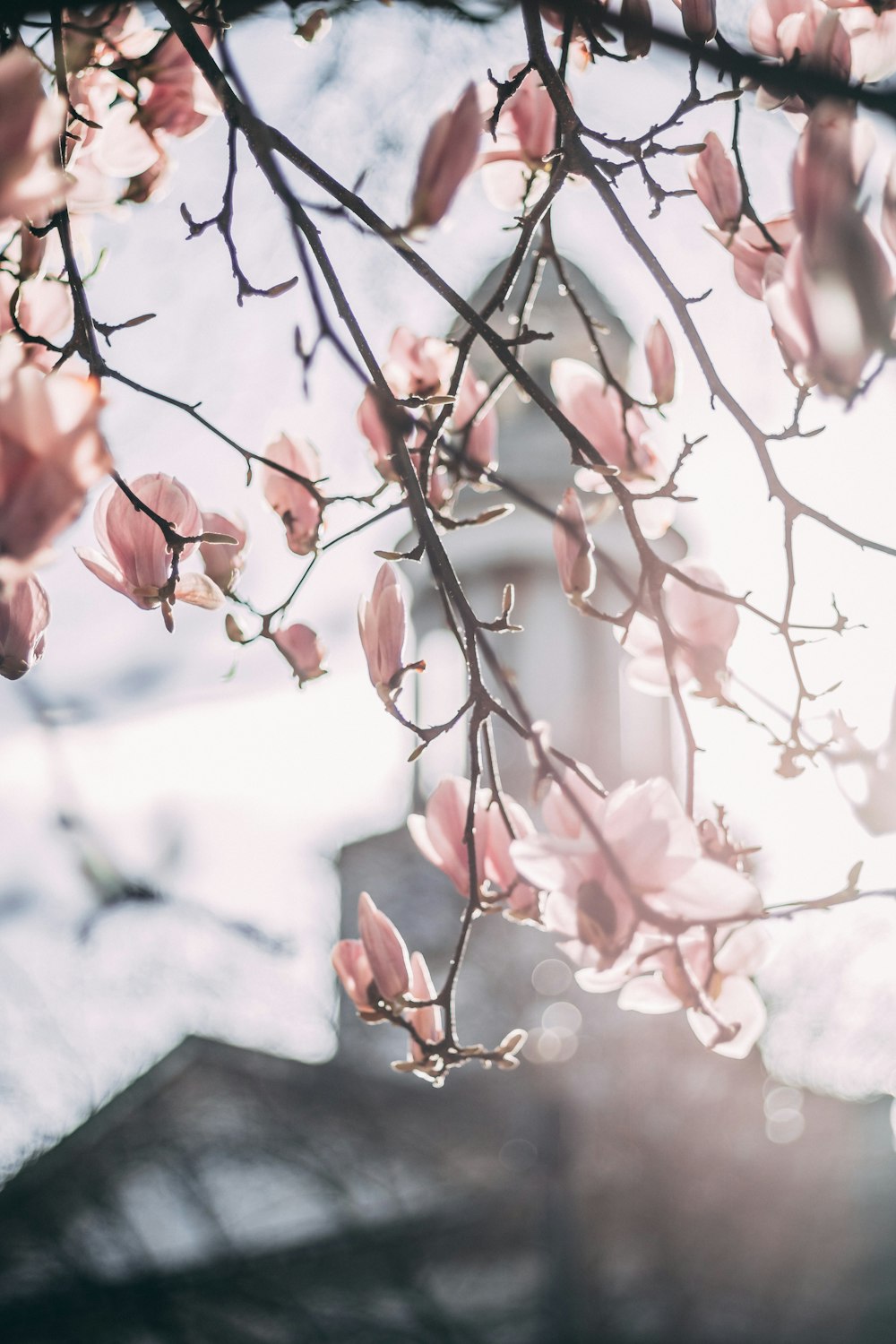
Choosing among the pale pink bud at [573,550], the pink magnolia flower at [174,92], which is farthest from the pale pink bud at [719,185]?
the pink magnolia flower at [174,92]

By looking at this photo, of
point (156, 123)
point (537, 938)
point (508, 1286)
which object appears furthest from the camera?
point (537, 938)

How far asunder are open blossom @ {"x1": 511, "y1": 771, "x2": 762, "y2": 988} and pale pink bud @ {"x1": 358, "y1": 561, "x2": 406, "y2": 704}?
180 millimetres

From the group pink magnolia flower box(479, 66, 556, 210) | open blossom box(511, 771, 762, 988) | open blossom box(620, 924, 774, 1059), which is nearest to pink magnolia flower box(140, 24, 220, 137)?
pink magnolia flower box(479, 66, 556, 210)

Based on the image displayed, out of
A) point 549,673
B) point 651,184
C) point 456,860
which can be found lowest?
point 456,860

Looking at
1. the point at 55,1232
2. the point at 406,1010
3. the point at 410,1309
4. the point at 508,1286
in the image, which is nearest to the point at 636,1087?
the point at 508,1286

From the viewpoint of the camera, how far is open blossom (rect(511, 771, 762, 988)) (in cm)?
57

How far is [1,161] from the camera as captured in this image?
37 cm

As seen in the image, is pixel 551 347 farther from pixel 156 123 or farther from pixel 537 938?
pixel 156 123

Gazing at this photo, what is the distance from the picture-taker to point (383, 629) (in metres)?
0.73

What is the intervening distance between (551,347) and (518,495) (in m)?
7.55

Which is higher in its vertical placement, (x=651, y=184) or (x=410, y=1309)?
(x=651, y=184)

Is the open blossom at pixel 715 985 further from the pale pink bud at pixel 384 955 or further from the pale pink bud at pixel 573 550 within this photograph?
the pale pink bud at pixel 573 550

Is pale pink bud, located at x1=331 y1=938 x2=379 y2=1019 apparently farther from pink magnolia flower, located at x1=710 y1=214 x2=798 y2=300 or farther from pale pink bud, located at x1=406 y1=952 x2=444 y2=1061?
pink magnolia flower, located at x1=710 y1=214 x2=798 y2=300

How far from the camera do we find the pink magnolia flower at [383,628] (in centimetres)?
73
